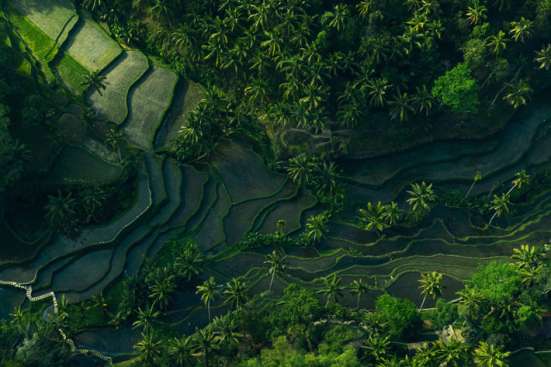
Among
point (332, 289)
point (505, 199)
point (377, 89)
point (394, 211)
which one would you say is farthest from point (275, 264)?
point (505, 199)

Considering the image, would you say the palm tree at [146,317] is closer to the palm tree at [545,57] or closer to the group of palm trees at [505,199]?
the group of palm trees at [505,199]

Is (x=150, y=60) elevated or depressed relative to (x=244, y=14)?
depressed

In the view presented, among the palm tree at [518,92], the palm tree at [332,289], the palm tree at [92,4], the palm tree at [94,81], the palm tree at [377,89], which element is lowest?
the palm tree at [332,289]

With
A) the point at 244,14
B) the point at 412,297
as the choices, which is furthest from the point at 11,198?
the point at 412,297

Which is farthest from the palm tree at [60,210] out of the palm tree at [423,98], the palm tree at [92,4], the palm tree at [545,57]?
the palm tree at [545,57]

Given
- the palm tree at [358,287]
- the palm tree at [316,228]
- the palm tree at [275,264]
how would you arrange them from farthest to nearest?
1. the palm tree at [316,228]
2. the palm tree at [358,287]
3. the palm tree at [275,264]

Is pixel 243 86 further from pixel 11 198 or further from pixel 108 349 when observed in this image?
pixel 108 349
